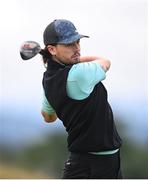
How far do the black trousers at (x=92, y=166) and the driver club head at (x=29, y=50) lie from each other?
57cm

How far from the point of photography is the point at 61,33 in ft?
10.3

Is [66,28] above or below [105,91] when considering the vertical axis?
above

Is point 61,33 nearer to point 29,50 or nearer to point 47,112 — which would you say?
point 29,50

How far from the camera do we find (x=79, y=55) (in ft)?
10.4

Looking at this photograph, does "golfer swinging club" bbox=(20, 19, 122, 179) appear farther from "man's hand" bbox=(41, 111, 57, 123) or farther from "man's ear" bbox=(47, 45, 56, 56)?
"man's hand" bbox=(41, 111, 57, 123)

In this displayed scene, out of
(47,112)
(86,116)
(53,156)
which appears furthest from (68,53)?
(53,156)

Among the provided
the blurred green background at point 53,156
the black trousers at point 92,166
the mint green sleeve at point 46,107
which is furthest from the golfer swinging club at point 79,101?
the blurred green background at point 53,156

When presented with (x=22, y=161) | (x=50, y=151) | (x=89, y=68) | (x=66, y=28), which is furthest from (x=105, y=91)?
(x=50, y=151)

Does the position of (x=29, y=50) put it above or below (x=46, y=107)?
above

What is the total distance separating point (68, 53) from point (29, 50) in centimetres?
22

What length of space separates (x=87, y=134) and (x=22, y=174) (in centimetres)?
585

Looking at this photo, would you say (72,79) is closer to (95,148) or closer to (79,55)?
(79,55)

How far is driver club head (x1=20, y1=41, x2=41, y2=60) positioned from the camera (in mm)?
3189

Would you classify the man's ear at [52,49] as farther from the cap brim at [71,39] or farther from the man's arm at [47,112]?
the man's arm at [47,112]
